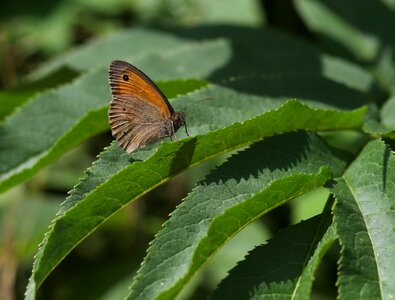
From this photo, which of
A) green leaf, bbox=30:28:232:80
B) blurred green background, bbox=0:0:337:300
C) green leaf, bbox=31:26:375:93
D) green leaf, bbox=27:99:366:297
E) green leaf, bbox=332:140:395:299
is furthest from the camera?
blurred green background, bbox=0:0:337:300

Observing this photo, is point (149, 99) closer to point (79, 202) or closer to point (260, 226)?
point (79, 202)

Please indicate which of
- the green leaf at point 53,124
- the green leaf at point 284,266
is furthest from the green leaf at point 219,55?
the green leaf at point 284,266

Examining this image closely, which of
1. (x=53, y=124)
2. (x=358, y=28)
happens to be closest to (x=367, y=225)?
(x=53, y=124)

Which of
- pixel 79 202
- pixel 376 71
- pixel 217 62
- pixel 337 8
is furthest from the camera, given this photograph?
pixel 337 8

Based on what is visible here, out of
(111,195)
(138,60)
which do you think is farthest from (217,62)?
(111,195)

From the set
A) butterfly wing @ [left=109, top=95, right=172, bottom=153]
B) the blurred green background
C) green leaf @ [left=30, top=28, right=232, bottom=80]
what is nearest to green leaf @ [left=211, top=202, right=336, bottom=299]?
butterfly wing @ [left=109, top=95, right=172, bottom=153]

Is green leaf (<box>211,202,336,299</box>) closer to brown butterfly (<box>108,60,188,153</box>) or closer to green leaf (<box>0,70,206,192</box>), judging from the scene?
brown butterfly (<box>108,60,188,153</box>)

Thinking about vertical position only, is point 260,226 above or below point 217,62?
below
